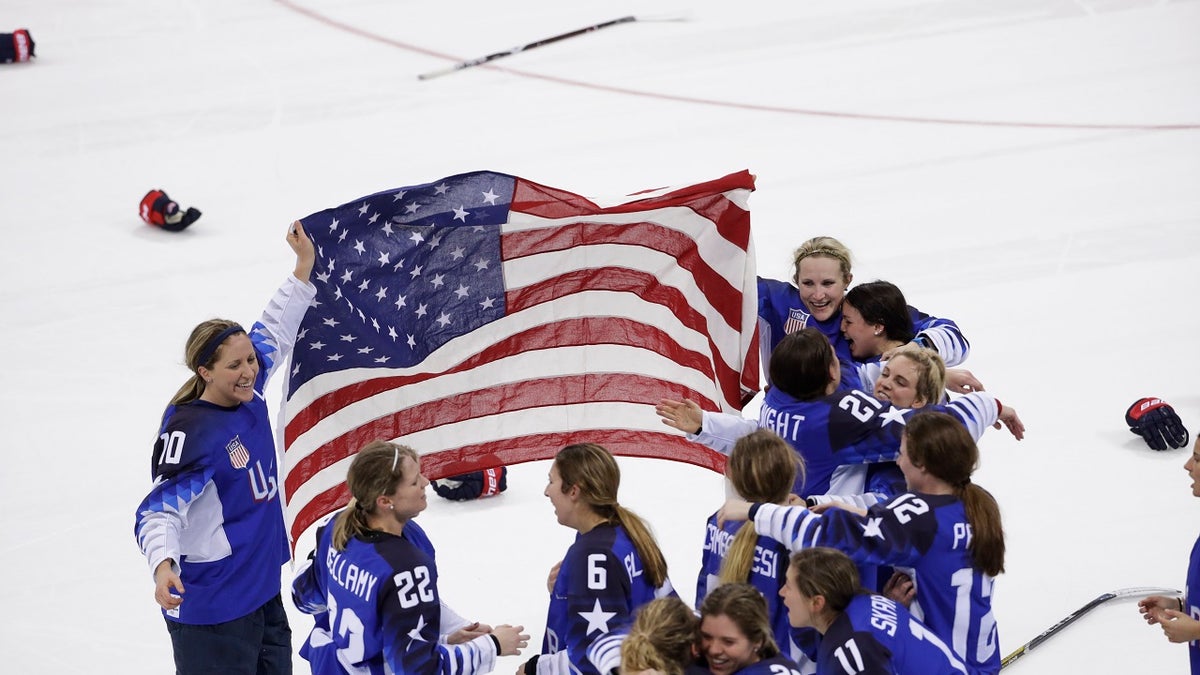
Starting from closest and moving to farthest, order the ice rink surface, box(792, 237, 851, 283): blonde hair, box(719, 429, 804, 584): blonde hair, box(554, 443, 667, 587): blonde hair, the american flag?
box(554, 443, 667, 587): blonde hair → box(719, 429, 804, 584): blonde hair → the american flag → box(792, 237, 851, 283): blonde hair → the ice rink surface

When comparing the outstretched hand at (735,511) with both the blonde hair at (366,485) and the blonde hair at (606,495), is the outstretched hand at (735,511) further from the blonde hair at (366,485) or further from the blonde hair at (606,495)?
the blonde hair at (366,485)

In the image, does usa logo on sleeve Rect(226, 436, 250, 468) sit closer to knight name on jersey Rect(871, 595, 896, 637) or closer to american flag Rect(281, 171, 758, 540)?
american flag Rect(281, 171, 758, 540)

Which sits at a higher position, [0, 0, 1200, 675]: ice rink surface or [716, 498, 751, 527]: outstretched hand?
[0, 0, 1200, 675]: ice rink surface

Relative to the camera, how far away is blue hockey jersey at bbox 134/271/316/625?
496 centimetres

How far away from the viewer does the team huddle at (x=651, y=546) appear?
13.6 feet

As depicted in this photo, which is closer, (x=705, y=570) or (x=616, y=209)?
(x=705, y=570)

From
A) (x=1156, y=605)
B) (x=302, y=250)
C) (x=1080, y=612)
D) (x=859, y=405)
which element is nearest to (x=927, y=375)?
(x=859, y=405)

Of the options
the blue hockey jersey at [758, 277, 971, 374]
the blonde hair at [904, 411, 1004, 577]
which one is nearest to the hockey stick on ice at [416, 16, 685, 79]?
the blue hockey jersey at [758, 277, 971, 374]

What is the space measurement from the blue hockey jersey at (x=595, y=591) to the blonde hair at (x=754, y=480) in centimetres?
24

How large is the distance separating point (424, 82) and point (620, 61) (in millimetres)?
2090

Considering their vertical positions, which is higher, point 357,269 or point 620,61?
point 620,61

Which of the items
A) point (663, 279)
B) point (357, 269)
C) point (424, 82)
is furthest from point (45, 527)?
point (424, 82)

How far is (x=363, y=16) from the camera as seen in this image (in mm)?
17078

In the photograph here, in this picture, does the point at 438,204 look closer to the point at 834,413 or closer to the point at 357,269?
the point at 357,269
